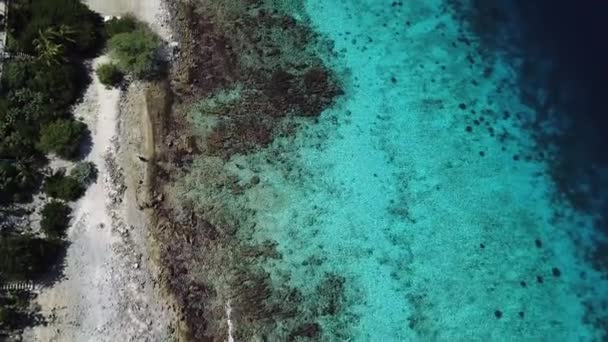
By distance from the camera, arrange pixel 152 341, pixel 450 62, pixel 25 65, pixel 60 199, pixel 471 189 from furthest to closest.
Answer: pixel 450 62 → pixel 471 189 → pixel 25 65 → pixel 60 199 → pixel 152 341

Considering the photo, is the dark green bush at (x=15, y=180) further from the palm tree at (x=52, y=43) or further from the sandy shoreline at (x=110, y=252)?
the palm tree at (x=52, y=43)

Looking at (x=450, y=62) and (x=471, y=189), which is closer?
(x=471, y=189)

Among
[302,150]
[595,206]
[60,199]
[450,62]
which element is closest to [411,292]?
[302,150]

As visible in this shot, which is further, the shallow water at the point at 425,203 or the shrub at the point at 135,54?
the shrub at the point at 135,54

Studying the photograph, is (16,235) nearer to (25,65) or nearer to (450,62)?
(25,65)

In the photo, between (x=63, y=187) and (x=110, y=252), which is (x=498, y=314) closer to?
(x=110, y=252)

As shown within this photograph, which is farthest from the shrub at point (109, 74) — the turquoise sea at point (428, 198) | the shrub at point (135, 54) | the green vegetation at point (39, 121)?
the turquoise sea at point (428, 198)

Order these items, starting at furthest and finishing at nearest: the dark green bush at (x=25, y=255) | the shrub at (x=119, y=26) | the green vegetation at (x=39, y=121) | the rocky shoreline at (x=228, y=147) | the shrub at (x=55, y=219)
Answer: the shrub at (x=119, y=26)
the rocky shoreline at (x=228, y=147)
the shrub at (x=55, y=219)
the green vegetation at (x=39, y=121)
the dark green bush at (x=25, y=255)

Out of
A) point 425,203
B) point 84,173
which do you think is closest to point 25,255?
point 84,173
